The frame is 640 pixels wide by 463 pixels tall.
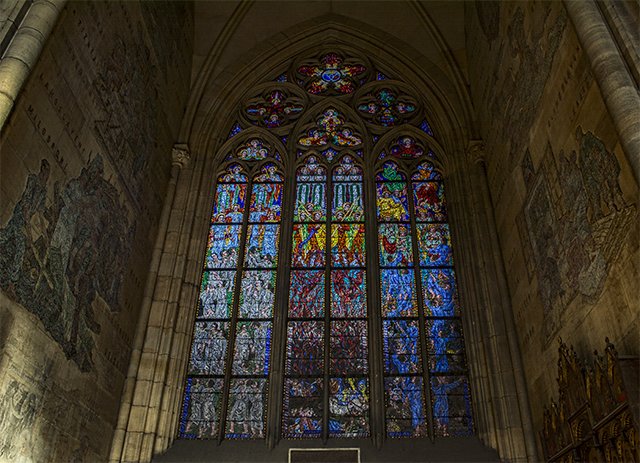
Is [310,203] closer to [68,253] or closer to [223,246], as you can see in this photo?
[223,246]

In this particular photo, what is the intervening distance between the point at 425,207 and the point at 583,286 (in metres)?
4.68

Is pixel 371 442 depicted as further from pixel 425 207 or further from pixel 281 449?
pixel 425 207

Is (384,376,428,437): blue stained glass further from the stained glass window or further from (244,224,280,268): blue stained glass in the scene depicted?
(244,224,280,268): blue stained glass

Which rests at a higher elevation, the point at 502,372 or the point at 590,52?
the point at 590,52

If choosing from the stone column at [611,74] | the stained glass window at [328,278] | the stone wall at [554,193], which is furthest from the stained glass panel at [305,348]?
the stone column at [611,74]

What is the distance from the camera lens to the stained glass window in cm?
884

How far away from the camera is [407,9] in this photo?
13.2 meters

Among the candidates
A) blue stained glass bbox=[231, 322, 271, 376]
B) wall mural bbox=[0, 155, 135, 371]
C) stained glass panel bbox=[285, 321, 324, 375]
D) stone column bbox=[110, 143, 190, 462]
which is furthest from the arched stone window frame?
stained glass panel bbox=[285, 321, 324, 375]

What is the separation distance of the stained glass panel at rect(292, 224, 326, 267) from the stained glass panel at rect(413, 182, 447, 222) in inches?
69.4

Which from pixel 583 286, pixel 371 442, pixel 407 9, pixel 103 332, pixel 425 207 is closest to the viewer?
pixel 583 286

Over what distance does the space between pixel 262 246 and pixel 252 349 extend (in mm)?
1903

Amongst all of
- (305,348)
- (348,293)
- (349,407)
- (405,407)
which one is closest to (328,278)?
(348,293)

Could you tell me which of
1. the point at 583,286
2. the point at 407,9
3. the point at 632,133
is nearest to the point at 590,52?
the point at 632,133

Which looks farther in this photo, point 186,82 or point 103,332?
point 186,82
